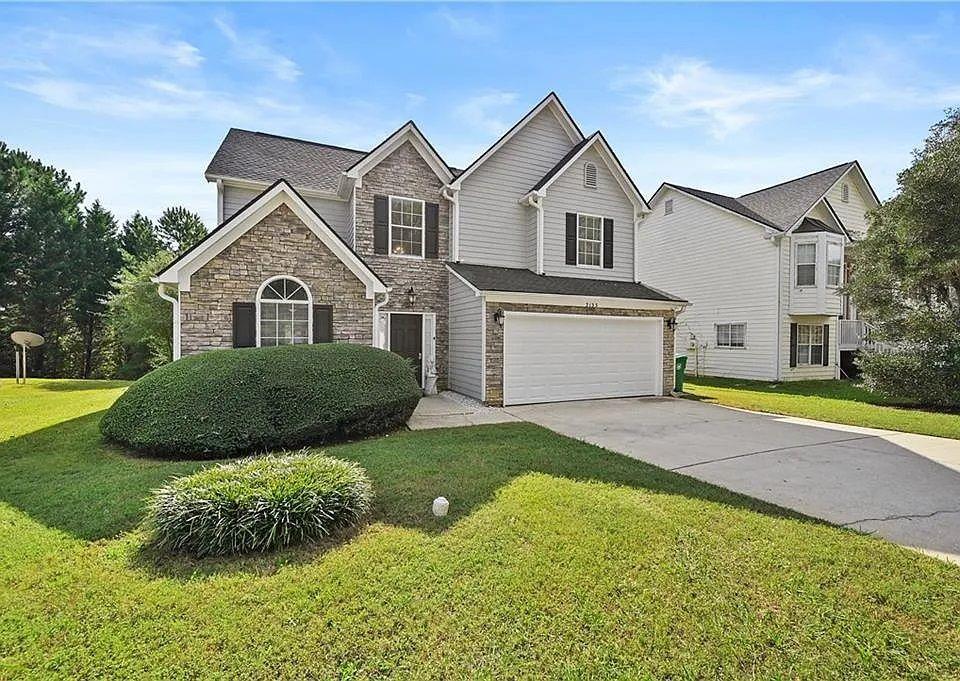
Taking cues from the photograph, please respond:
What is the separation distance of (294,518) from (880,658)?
170 inches

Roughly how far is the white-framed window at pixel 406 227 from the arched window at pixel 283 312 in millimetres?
3649

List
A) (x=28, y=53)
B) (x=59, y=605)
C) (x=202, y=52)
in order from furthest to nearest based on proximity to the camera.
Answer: (x=202, y=52)
(x=28, y=53)
(x=59, y=605)

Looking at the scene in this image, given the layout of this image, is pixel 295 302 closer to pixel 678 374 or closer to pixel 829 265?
pixel 678 374

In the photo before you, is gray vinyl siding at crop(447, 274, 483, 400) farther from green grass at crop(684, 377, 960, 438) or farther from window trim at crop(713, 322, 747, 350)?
window trim at crop(713, 322, 747, 350)

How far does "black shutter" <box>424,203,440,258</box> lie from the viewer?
1400 cm

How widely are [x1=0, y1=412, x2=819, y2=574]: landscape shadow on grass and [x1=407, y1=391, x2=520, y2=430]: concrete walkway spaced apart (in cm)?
103

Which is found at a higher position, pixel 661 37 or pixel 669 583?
pixel 661 37

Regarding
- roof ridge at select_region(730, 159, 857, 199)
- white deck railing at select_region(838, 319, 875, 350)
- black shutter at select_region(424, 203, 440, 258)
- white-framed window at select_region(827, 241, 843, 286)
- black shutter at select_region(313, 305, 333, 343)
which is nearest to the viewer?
black shutter at select_region(313, 305, 333, 343)

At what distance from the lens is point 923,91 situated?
10.4 m

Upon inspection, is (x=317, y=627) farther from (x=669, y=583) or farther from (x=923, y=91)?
(x=923, y=91)

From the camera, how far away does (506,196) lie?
1471cm

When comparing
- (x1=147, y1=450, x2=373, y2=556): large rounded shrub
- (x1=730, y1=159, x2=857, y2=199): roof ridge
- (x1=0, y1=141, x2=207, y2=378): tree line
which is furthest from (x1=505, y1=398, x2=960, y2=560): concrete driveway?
(x1=0, y1=141, x2=207, y2=378): tree line

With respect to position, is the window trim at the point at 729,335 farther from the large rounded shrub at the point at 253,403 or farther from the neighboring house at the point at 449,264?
the large rounded shrub at the point at 253,403

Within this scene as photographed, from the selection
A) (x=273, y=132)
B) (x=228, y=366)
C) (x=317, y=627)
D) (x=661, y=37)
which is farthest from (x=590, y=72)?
(x=273, y=132)
